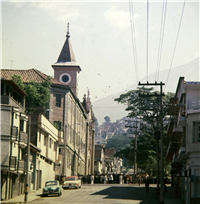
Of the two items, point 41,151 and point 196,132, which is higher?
point 196,132

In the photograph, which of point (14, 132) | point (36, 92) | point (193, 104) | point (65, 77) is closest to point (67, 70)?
point (65, 77)

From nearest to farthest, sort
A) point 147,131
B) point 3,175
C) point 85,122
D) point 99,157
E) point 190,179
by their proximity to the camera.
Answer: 1. point 190,179
2. point 3,175
3. point 147,131
4. point 85,122
5. point 99,157

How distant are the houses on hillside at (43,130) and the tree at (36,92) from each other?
71.7 inches

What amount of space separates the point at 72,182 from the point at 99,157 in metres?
99.3

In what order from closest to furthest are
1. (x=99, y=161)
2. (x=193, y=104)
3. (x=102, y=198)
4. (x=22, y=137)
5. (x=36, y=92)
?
(x=193, y=104) < (x=102, y=198) < (x=22, y=137) < (x=36, y=92) < (x=99, y=161)

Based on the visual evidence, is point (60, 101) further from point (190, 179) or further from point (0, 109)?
point (190, 179)

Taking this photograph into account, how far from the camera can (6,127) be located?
37.7 metres

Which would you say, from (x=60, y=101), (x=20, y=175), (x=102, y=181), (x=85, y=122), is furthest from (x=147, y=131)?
(x=20, y=175)

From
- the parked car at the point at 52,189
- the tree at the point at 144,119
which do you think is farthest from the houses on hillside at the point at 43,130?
the tree at the point at 144,119

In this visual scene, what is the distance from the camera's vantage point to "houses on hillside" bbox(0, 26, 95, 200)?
37875 millimetres

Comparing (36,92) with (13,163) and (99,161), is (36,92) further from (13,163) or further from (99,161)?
(99,161)

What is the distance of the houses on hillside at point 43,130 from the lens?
3788 centimetres

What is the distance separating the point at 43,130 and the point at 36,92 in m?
11.2

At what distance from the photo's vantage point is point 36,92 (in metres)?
62.8
